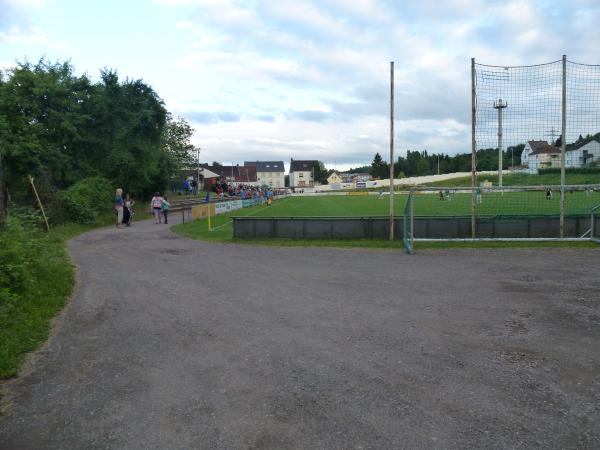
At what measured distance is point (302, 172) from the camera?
162 meters

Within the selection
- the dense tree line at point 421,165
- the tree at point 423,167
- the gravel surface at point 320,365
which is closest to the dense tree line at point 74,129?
the gravel surface at point 320,365

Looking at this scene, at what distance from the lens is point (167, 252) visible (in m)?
14.6

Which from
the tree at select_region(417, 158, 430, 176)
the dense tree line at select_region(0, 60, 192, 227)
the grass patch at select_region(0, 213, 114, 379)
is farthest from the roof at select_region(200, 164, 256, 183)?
the grass patch at select_region(0, 213, 114, 379)

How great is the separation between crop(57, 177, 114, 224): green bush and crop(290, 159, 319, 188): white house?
439ft

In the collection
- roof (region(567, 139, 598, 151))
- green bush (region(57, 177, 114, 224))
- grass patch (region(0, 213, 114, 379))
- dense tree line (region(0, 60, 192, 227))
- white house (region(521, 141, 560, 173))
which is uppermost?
dense tree line (region(0, 60, 192, 227))

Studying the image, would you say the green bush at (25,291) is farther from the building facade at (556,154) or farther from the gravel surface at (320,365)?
the building facade at (556,154)

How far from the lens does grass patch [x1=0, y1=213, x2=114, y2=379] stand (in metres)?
6.01

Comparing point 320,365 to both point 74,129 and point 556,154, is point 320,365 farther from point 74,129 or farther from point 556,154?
point 74,129

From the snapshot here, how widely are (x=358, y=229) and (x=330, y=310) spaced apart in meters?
9.44

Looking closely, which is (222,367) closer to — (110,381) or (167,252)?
(110,381)

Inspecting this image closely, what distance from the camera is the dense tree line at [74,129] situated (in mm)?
25375

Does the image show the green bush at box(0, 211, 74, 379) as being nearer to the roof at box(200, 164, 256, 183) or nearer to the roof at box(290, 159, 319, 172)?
the roof at box(200, 164, 256, 183)

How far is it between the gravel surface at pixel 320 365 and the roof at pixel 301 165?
154403 mm

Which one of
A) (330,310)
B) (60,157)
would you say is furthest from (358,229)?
(60,157)
